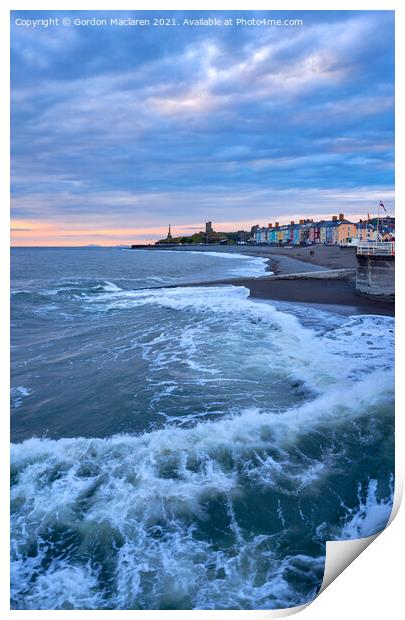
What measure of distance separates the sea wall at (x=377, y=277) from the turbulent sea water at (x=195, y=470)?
5.03 metres

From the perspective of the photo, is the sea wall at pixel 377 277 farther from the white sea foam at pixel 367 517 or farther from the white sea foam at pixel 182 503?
the white sea foam at pixel 367 517

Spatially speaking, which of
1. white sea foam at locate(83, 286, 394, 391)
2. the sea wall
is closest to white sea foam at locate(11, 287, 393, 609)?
white sea foam at locate(83, 286, 394, 391)

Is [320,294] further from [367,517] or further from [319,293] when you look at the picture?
[367,517]

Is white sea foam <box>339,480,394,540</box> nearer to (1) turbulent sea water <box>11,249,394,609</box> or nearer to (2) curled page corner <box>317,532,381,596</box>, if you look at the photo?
(1) turbulent sea water <box>11,249,394,609</box>

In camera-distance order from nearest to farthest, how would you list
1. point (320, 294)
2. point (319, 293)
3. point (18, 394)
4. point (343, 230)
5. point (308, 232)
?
point (18, 394) < point (320, 294) < point (319, 293) < point (343, 230) < point (308, 232)

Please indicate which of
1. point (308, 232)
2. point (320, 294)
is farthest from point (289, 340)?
point (308, 232)

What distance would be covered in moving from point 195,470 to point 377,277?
418 inches

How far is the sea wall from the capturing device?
12.3 metres

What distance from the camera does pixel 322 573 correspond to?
2.94 meters

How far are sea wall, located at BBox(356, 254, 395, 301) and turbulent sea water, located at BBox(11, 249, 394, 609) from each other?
5.03 m

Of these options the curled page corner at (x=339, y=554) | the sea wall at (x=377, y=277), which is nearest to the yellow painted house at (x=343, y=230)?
the sea wall at (x=377, y=277)

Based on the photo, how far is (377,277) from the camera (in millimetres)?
12773
